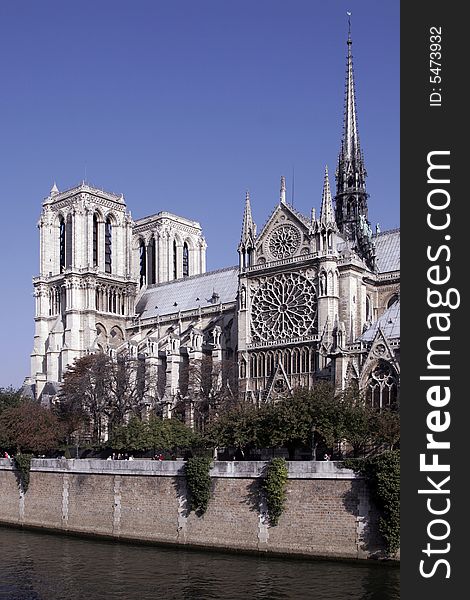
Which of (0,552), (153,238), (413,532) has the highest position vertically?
(153,238)

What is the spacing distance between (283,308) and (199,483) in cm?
3347

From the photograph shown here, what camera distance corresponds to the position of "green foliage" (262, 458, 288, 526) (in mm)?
41812

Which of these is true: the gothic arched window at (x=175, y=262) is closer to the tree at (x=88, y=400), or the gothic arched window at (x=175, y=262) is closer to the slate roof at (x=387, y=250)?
the tree at (x=88, y=400)

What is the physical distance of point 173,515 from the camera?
4594 cm

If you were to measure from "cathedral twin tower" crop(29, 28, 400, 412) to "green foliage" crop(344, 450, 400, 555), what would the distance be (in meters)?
18.9

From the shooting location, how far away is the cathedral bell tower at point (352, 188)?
81.6m

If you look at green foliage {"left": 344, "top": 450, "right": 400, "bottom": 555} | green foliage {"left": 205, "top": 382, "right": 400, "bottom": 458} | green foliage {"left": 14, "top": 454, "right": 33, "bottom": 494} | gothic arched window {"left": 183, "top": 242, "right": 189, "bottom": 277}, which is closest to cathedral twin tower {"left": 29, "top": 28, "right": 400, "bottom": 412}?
gothic arched window {"left": 183, "top": 242, "right": 189, "bottom": 277}

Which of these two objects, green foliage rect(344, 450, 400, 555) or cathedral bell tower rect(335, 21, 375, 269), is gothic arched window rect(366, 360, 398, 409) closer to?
green foliage rect(344, 450, 400, 555)

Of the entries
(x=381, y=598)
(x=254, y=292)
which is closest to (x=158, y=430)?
(x=254, y=292)

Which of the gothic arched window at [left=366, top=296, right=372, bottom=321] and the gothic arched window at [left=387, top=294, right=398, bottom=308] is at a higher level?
the gothic arched window at [left=387, top=294, right=398, bottom=308]

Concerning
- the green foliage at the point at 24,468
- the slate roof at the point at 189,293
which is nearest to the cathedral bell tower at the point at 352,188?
the slate roof at the point at 189,293

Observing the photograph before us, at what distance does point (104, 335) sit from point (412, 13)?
273 feet

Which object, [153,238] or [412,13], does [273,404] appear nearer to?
[412,13]

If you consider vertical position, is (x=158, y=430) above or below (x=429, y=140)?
below
